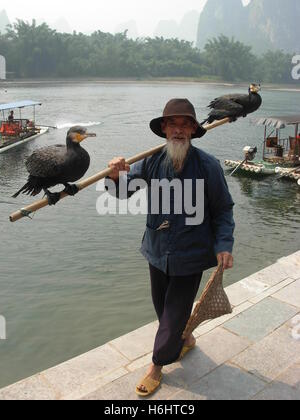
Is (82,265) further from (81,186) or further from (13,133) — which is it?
(13,133)

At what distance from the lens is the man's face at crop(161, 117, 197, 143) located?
10.1ft

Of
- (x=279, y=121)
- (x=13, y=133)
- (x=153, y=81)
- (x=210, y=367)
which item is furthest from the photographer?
(x=153, y=81)

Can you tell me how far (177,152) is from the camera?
10.0 ft

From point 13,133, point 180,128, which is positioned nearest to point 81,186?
point 180,128

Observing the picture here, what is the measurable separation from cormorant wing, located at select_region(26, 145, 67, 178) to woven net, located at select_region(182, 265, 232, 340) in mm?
1435

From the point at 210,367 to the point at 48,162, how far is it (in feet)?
6.99

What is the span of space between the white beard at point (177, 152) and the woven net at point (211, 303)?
87 centimetres

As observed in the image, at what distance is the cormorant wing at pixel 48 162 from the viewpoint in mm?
3094

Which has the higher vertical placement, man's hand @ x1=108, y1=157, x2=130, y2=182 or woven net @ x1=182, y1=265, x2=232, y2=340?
man's hand @ x1=108, y1=157, x2=130, y2=182

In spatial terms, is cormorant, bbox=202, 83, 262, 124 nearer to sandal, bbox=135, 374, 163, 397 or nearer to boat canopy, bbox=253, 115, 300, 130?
sandal, bbox=135, 374, 163, 397

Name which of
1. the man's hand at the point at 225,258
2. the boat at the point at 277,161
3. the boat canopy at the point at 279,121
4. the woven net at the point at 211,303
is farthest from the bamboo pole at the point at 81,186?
the boat canopy at the point at 279,121

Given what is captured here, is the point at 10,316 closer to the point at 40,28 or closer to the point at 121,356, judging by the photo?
the point at 121,356

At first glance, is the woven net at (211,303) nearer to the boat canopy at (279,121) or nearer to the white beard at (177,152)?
the white beard at (177,152)

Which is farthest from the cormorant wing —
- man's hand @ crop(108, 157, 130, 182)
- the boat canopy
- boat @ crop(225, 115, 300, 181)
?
the boat canopy
